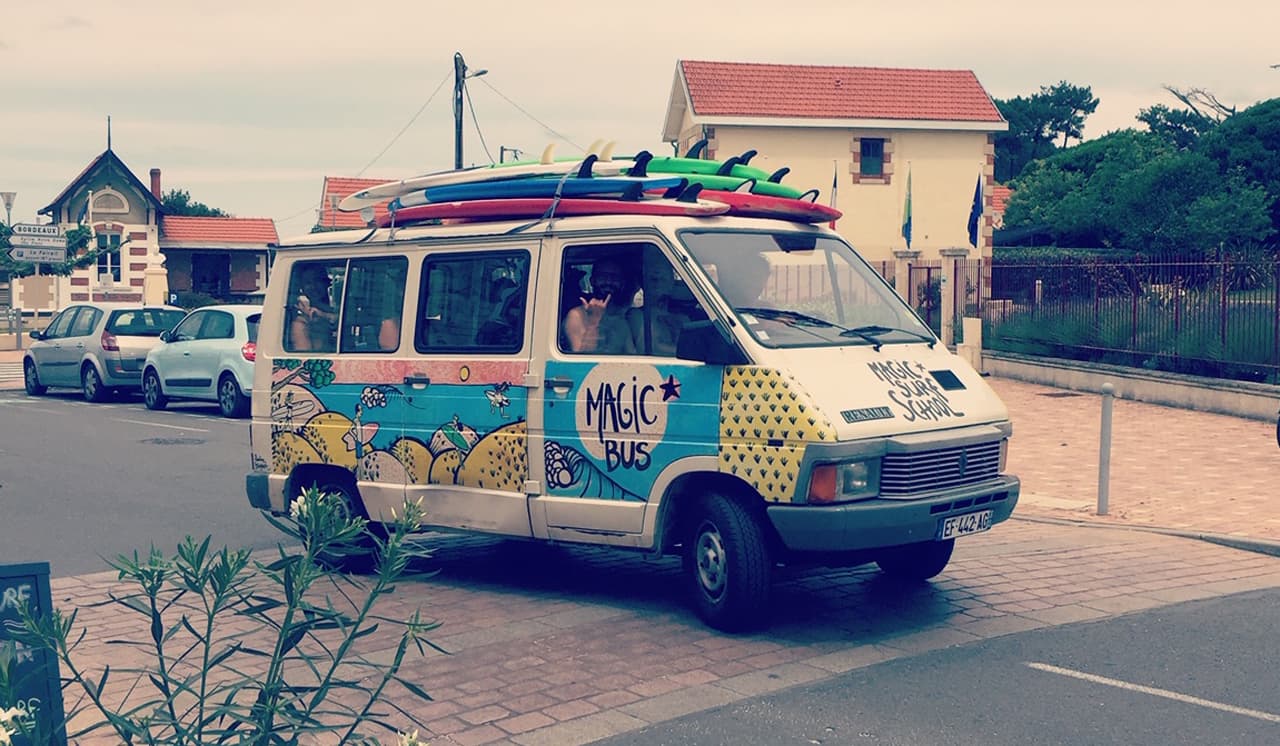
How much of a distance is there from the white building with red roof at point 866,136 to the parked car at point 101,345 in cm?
2076

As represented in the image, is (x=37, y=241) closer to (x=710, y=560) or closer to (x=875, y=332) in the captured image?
(x=875, y=332)

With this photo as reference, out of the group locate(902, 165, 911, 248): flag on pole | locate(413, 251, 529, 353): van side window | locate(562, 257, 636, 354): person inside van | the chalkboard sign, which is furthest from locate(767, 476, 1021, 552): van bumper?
locate(902, 165, 911, 248): flag on pole

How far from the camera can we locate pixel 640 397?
7.28 m

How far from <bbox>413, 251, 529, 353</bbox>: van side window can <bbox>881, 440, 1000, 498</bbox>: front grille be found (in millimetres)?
2204

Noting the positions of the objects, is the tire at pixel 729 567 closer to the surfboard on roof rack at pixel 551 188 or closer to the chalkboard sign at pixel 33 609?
the surfboard on roof rack at pixel 551 188

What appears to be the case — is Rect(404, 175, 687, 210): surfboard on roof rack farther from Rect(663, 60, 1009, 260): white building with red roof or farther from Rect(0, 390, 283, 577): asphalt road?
Rect(663, 60, 1009, 260): white building with red roof

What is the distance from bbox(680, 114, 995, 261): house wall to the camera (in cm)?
4081

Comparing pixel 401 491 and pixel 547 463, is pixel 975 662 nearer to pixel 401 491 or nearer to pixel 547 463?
pixel 547 463

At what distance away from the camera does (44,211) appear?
57.2 metres

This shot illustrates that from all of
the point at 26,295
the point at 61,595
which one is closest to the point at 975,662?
the point at 61,595

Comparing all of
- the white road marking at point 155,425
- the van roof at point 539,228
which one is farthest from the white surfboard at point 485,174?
the white road marking at point 155,425

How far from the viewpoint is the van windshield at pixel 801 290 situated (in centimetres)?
721

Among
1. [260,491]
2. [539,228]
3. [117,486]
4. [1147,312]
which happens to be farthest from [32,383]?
A: [539,228]

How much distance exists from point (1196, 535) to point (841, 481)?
4.07 m
